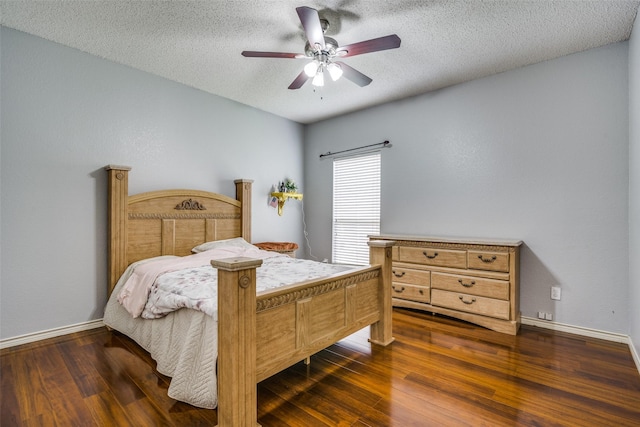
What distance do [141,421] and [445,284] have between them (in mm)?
2777

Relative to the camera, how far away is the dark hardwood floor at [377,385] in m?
1.69

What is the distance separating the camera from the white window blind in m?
4.43

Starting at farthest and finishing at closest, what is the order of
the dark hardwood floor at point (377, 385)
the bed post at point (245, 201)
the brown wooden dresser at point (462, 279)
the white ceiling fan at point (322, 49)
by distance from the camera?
the bed post at point (245, 201) < the brown wooden dresser at point (462, 279) < the white ceiling fan at point (322, 49) < the dark hardwood floor at point (377, 385)

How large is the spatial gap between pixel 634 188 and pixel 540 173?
29.4 inches

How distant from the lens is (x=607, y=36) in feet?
8.68

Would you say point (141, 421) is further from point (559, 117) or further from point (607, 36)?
point (607, 36)

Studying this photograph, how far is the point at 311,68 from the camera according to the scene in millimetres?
2439

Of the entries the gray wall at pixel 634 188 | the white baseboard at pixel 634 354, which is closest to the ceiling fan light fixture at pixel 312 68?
the gray wall at pixel 634 188

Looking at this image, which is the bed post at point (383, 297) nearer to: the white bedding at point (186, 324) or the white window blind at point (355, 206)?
the white bedding at point (186, 324)

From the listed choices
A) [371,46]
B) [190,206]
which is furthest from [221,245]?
[371,46]

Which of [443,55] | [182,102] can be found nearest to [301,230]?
[182,102]

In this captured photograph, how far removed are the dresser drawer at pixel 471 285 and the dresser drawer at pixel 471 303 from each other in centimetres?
4

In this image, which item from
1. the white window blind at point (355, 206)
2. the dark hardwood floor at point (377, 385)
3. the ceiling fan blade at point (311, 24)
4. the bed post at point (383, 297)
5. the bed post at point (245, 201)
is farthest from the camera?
the white window blind at point (355, 206)

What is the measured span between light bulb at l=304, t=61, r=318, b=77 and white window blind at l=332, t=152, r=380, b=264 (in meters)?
2.08
